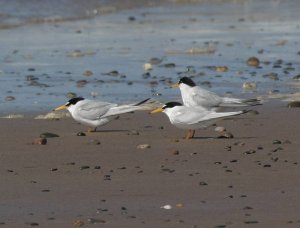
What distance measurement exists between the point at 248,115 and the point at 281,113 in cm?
36

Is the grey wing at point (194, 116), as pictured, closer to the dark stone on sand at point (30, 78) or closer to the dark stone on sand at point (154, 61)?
the dark stone on sand at point (30, 78)

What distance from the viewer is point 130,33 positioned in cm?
1995

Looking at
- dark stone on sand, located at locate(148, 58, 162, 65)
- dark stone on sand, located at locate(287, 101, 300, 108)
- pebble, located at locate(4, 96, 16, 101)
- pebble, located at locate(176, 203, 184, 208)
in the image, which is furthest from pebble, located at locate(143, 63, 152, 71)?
pebble, located at locate(176, 203, 184, 208)

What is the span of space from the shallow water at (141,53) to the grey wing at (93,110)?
1.45 meters

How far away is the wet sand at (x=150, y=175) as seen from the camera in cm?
659

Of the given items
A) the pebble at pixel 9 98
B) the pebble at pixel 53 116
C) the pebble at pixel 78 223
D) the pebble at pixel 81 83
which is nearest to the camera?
the pebble at pixel 78 223

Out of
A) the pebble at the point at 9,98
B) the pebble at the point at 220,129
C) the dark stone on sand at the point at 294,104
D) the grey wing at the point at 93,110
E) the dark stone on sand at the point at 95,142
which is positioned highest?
the pebble at the point at 9,98

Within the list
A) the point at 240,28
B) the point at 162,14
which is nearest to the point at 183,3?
the point at 162,14

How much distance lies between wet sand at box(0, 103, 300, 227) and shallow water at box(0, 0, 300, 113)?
212cm

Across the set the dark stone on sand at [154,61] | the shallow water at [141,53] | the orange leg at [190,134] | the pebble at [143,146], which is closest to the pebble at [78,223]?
the pebble at [143,146]

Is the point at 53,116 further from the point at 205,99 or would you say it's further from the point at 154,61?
the point at 154,61

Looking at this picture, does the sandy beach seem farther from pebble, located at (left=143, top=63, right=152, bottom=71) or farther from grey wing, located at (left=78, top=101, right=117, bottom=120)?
grey wing, located at (left=78, top=101, right=117, bottom=120)

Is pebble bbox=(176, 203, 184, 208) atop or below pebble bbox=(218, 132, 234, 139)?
below

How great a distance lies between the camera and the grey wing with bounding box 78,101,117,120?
32.9 ft
